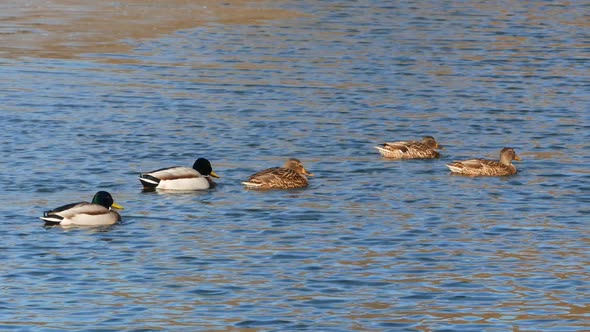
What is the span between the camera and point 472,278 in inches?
768

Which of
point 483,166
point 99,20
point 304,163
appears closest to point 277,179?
point 304,163

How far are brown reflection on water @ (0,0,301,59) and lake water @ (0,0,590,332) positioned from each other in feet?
0.65

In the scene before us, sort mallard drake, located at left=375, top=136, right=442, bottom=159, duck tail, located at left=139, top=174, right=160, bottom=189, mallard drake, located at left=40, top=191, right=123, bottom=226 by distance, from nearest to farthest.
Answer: mallard drake, located at left=40, top=191, right=123, bottom=226 < duck tail, located at left=139, top=174, right=160, bottom=189 < mallard drake, located at left=375, top=136, right=442, bottom=159

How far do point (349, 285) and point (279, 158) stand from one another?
1007cm

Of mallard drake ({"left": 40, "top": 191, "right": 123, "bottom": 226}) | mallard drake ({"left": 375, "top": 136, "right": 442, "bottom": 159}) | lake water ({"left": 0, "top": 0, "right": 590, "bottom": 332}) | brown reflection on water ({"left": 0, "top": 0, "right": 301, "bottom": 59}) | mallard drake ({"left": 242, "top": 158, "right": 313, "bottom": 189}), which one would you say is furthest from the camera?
brown reflection on water ({"left": 0, "top": 0, "right": 301, "bottom": 59})

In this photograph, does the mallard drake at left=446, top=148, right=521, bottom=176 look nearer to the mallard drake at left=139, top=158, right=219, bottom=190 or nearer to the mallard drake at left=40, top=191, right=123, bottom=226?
the mallard drake at left=139, top=158, right=219, bottom=190

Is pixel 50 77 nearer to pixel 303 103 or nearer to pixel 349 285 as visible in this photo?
pixel 303 103

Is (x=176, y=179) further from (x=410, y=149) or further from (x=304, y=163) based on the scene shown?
(x=410, y=149)

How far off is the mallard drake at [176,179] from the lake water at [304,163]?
0.20 metres

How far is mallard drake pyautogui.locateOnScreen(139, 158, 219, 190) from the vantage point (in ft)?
84.2

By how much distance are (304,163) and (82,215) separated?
677 centimetres

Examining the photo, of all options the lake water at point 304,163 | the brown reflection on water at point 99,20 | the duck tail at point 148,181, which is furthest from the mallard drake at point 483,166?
the brown reflection on water at point 99,20

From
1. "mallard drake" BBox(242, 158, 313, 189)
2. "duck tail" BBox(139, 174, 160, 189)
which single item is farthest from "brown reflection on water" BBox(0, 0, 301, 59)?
"mallard drake" BBox(242, 158, 313, 189)

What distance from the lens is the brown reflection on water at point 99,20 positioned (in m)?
44.9
